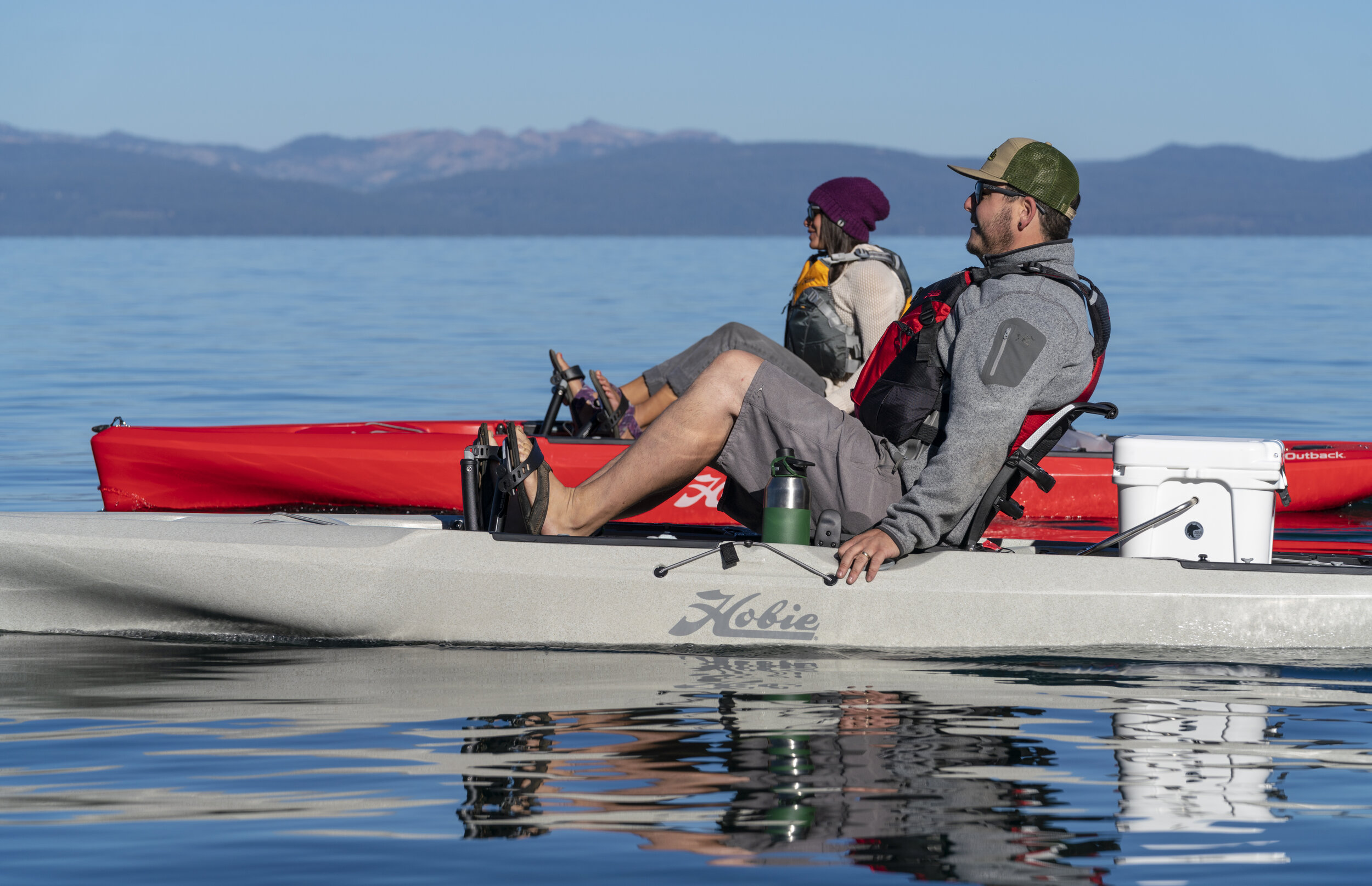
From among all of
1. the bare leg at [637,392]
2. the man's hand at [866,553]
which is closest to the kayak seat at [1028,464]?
the man's hand at [866,553]

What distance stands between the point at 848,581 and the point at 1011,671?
0.61m

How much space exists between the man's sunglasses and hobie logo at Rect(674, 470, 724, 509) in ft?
11.9

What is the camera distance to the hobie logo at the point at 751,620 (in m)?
5.30

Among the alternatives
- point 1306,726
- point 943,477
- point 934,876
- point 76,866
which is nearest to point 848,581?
point 943,477

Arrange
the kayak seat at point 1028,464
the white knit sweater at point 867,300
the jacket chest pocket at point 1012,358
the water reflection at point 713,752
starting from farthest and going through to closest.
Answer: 1. the white knit sweater at point 867,300
2. the kayak seat at point 1028,464
3. the jacket chest pocket at point 1012,358
4. the water reflection at point 713,752

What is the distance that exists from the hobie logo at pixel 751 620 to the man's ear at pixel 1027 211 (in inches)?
54.5

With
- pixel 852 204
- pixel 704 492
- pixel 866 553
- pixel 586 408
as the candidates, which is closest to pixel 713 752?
pixel 866 553

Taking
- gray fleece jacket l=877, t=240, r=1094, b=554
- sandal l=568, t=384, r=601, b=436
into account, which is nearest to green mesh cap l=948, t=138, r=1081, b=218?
gray fleece jacket l=877, t=240, r=1094, b=554

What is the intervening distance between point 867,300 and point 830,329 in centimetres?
22

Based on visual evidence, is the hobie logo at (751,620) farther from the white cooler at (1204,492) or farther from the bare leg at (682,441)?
the white cooler at (1204,492)

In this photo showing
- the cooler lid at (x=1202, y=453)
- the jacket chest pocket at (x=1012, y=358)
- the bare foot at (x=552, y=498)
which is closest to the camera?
the jacket chest pocket at (x=1012, y=358)

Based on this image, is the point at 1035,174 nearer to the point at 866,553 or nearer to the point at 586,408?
the point at 866,553

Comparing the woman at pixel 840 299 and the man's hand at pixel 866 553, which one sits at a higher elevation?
the woman at pixel 840 299

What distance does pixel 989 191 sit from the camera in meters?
5.06
